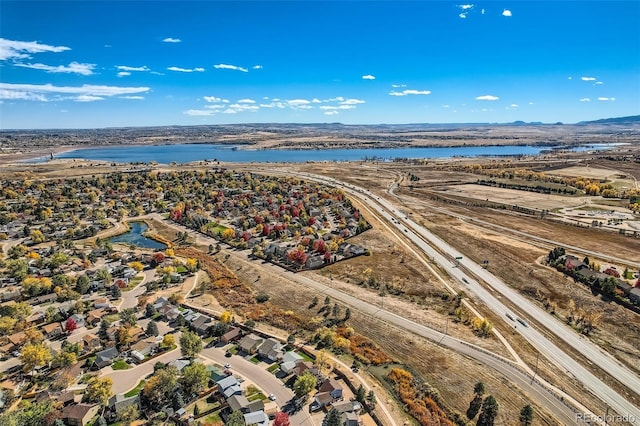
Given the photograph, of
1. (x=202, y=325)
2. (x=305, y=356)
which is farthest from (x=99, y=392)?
(x=305, y=356)

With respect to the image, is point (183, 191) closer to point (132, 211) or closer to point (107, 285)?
point (132, 211)

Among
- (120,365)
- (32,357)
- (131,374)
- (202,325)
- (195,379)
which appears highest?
(32,357)

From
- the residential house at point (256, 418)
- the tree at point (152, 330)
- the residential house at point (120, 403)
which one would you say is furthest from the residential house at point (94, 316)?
the residential house at point (256, 418)

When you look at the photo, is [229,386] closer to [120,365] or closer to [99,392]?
[99,392]

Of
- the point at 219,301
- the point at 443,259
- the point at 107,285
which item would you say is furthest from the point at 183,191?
the point at 443,259

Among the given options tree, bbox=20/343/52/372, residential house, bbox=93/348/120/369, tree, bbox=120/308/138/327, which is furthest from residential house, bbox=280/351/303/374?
tree, bbox=20/343/52/372

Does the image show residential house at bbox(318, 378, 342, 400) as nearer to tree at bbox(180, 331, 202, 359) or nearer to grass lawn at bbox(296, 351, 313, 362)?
grass lawn at bbox(296, 351, 313, 362)
